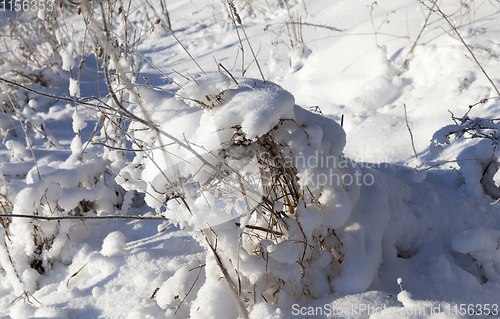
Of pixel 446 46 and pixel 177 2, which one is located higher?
pixel 177 2

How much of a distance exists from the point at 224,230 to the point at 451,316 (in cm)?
70

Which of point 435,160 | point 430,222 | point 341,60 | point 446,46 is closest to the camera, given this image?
point 430,222

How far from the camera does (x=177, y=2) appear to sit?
8.59 m

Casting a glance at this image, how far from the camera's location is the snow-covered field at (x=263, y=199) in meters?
0.97

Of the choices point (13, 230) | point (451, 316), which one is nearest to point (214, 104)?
point (451, 316)

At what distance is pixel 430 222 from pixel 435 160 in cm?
61

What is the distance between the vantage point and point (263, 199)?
96 centimetres

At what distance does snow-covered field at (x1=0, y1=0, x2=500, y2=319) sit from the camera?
3.18ft

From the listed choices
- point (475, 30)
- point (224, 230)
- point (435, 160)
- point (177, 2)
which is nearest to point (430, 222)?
point (435, 160)

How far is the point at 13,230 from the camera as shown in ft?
5.22

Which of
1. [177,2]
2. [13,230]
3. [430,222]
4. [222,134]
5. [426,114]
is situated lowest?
[430,222]

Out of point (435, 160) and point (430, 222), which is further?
point (435, 160)

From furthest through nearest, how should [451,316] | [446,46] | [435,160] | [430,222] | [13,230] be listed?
[446,46]
[435,160]
[13,230]
[430,222]
[451,316]

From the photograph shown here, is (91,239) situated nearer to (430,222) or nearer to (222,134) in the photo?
(222,134)
